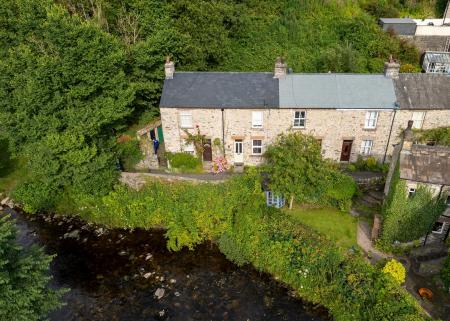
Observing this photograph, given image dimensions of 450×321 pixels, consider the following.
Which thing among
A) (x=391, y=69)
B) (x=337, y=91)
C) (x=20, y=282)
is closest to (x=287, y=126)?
(x=337, y=91)

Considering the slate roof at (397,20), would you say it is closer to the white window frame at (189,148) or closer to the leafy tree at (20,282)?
the white window frame at (189,148)

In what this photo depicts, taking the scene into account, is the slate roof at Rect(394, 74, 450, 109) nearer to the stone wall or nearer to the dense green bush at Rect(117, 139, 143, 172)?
the stone wall

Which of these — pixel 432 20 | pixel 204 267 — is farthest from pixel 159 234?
pixel 432 20

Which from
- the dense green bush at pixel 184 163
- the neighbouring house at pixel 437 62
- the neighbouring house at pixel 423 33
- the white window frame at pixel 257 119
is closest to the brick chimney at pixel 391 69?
the white window frame at pixel 257 119

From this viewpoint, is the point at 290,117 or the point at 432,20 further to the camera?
the point at 432,20

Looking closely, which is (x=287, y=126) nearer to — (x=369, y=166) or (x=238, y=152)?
(x=238, y=152)

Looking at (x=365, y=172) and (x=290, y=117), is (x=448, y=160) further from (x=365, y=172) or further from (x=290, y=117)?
(x=290, y=117)

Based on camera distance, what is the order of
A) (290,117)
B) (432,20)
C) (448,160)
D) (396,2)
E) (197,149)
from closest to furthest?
(448,160) < (290,117) < (197,149) < (432,20) < (396,2)
